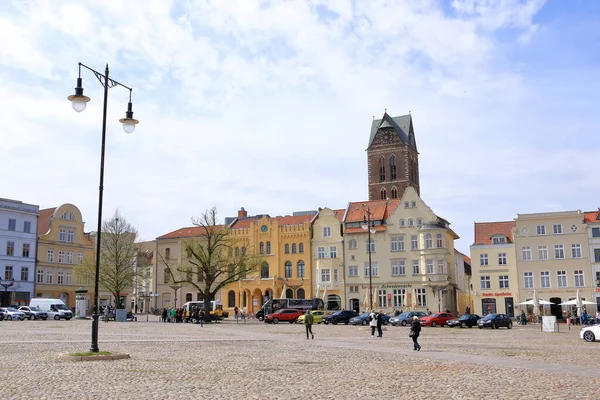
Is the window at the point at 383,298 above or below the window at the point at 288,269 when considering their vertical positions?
below

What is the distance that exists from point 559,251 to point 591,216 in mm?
5219

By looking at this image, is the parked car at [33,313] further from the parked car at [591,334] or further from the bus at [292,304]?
the parked car at [591,334]

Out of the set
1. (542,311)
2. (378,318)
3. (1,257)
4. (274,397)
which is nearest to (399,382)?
(274,397)

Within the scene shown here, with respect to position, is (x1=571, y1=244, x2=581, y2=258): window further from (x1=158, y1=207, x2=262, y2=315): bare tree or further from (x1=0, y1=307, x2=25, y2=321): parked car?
(x1=0, y1=307, x2=25, y2=321): parked car

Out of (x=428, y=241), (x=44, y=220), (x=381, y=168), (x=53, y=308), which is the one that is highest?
(x=381, y=168)

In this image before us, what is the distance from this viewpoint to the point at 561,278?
6812 cm

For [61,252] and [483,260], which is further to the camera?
[61,252]

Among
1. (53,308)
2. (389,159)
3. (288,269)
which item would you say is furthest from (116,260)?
(389,159)

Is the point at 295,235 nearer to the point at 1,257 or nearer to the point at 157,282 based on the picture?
the point at 157,282

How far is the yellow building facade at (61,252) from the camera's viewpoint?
268 feet

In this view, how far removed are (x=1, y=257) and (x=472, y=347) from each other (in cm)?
6461

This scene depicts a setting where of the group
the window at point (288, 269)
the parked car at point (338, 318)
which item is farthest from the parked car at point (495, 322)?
the window at point (288, 269)

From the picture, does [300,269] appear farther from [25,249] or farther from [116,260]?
[25,249]

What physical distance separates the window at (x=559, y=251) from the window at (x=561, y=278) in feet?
5.50
